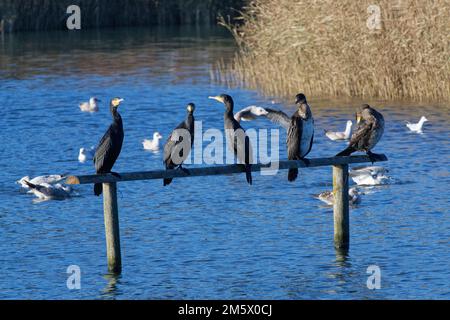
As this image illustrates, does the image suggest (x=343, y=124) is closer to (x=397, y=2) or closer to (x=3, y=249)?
(x=397, y=2)

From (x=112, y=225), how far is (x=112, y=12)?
120 feet

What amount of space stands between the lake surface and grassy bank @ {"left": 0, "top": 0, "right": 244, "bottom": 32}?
18.8 metres

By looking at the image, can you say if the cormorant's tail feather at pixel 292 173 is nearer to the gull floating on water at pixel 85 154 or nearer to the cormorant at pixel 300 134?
the cormorant at pixel 300 134

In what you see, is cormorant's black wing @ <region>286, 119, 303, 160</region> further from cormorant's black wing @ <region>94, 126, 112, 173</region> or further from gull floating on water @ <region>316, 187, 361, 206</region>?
gull floating on water @ <region>316, 187, 361, 206</region>

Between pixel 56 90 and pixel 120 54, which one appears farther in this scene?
pixel 120 54

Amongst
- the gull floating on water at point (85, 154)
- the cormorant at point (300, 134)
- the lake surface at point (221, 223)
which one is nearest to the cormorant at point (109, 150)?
the lake surface at point (221, 223)

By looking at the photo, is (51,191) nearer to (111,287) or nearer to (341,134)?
(111,287)

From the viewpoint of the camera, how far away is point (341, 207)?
14602mm

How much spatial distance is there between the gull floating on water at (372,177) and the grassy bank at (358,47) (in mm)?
5618

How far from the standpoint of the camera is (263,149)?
22.4 meters

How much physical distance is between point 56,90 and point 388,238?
18.0m

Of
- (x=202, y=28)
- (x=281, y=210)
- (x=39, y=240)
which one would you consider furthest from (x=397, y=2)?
(x=202, y=28)

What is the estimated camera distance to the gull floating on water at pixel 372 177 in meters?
18.5

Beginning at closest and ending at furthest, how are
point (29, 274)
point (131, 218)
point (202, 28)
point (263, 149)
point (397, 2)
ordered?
point (29, 274) → point (131, 218) → point (263, 149) → point (397, 2) → point (202, 28)
